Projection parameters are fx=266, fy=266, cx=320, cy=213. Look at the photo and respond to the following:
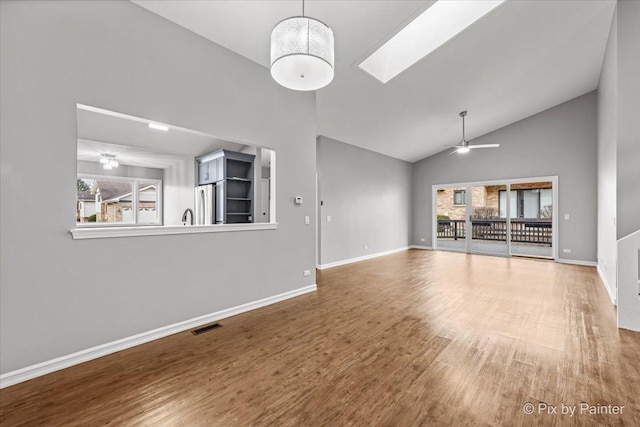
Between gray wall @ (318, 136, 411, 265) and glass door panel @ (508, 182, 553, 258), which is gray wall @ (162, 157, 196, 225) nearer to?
gray wall @ (318, 136, 411, 265)

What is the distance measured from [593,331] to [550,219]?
17.3 feet

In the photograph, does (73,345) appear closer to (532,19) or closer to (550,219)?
(532,19)

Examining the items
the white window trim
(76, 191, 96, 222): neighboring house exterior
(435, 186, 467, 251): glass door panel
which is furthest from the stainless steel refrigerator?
(435, 186, 467, 251): glass door panel

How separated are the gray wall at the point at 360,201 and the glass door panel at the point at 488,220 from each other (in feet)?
6.53

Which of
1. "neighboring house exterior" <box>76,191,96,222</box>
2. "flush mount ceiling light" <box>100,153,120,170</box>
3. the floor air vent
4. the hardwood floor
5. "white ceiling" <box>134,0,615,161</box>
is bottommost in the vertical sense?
the floor air vent

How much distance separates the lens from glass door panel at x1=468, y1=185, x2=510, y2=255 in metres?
7.75

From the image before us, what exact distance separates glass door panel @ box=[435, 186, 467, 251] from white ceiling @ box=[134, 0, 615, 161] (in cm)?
220

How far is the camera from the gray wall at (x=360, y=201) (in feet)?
20.7

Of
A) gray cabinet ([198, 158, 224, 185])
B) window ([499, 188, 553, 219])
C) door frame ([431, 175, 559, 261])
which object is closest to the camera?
gray cabinet ([198, 158, 224, 185])

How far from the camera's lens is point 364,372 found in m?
2.14

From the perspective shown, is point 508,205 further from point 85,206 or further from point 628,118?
point 85,206

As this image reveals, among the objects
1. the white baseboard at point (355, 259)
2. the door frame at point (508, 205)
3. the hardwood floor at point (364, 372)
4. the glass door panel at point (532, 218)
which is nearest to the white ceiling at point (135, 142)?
the hardwood floor at point (364, 372)

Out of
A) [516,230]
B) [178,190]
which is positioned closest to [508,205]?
[516,230]

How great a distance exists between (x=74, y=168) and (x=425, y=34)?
4.64 metres
